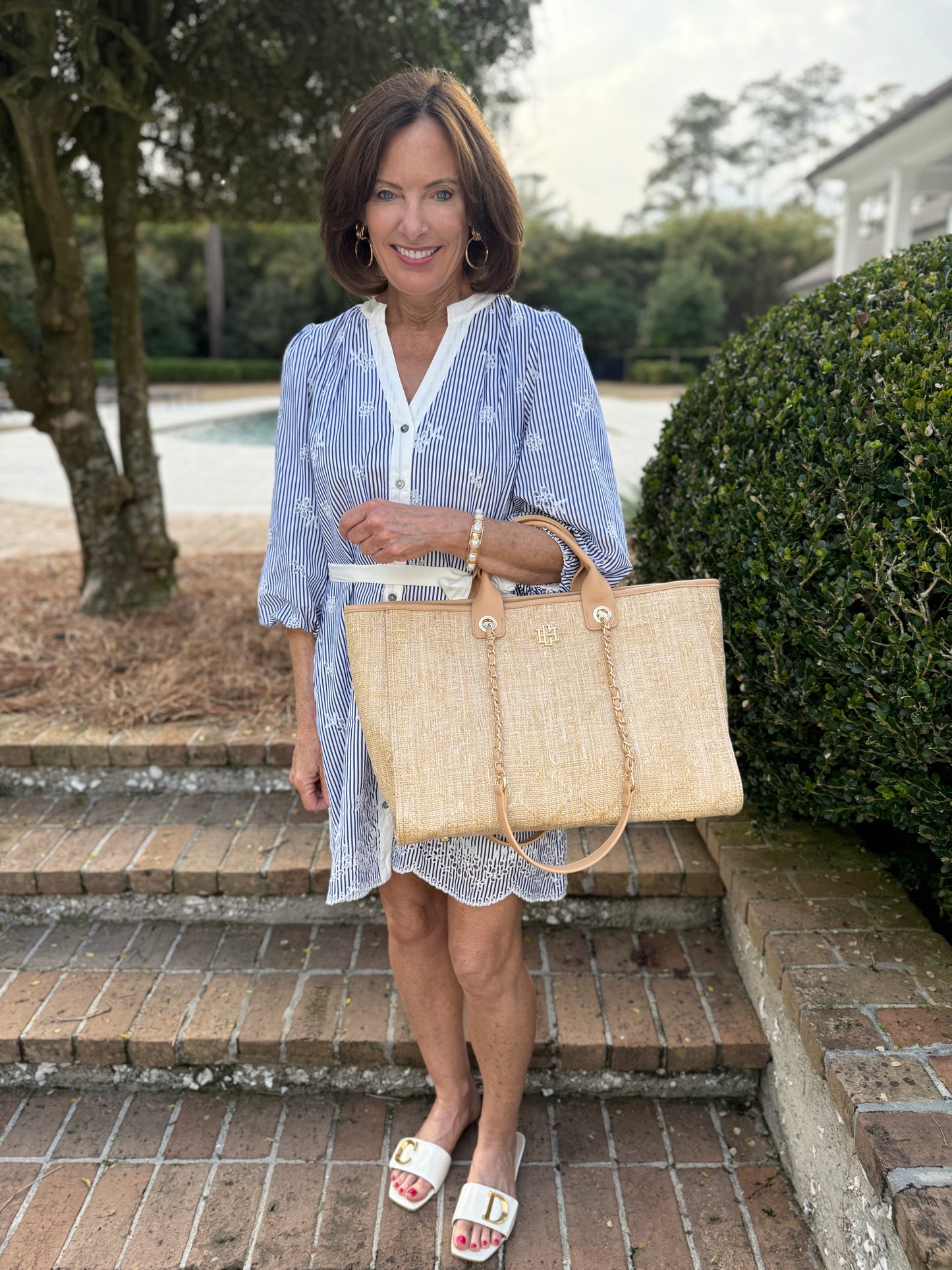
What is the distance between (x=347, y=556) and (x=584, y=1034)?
4.19 ft

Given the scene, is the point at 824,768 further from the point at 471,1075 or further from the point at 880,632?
the point at 471,1075

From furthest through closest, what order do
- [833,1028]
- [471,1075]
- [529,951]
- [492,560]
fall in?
[529,951], [471,1075], [833,1028], [492,560]

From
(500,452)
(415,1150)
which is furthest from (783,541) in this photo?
(415,1150)

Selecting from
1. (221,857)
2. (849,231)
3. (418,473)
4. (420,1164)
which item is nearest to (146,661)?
(221,857)

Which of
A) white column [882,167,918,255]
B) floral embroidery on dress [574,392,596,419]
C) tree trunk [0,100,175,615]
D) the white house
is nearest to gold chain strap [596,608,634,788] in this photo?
floral embroidery on dress [574,392,596,419]

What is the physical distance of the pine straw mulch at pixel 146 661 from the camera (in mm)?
3035

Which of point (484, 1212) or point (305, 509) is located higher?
point (305, 509)

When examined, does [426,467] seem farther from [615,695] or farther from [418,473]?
[615,695]

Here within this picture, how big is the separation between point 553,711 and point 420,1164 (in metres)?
1.12

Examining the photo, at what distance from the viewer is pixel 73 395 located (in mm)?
3707

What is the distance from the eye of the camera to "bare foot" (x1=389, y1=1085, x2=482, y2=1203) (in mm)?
1822

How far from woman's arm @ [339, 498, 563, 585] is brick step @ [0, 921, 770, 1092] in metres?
1.25

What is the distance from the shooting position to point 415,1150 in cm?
187

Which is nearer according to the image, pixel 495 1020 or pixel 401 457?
pixel 401 457
